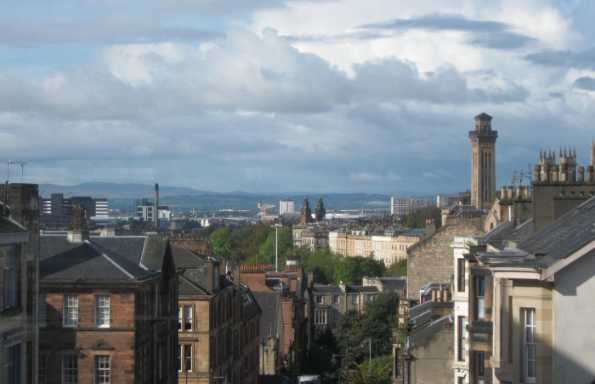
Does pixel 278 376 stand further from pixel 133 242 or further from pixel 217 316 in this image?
pixel 133 242

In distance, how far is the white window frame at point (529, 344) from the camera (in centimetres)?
2544

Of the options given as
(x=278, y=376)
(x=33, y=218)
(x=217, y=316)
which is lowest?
(x=278, y=376)

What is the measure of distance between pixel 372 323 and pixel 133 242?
58719 millimetres

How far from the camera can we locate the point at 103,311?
52656 millimetres

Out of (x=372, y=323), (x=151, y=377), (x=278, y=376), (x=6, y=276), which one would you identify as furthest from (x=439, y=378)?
(x=372, y=323)

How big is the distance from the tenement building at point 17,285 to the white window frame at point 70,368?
16491 millimetres

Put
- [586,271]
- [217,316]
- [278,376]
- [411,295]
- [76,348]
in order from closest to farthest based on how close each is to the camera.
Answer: [586,271] < [76,348] < [217,316] < [411,295] < [278,376]

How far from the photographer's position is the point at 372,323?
377 feet

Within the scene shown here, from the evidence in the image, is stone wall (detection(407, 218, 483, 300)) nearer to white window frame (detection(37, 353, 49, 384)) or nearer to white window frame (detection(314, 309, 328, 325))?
white window frame (detection(37, 353, 49, 384))

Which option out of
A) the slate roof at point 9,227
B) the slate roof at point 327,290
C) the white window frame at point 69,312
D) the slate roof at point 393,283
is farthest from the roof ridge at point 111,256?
the slate roof at point 393,283

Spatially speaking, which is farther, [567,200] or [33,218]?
[33,218]

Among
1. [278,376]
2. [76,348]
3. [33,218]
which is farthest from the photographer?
[278,376]

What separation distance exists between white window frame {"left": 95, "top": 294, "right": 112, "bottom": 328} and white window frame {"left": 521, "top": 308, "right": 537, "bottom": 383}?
1150 inches

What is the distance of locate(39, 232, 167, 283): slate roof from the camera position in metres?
52.4
